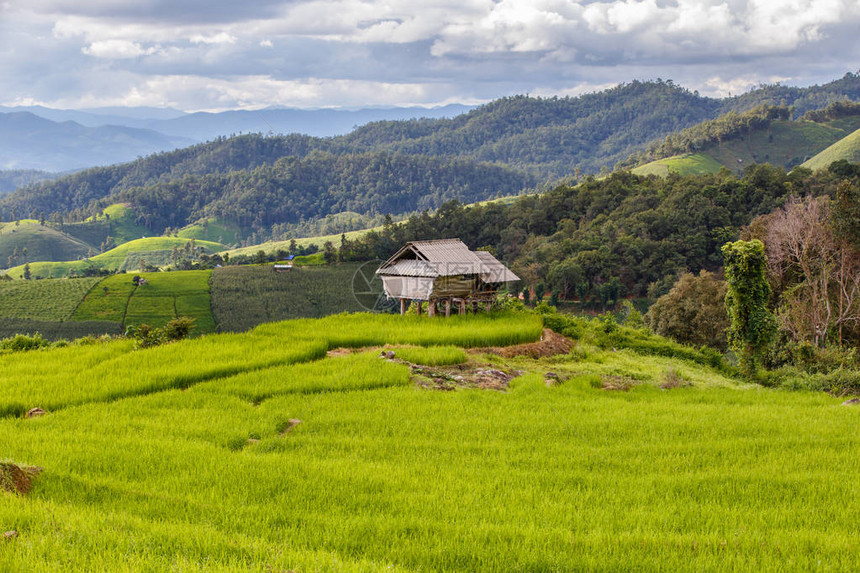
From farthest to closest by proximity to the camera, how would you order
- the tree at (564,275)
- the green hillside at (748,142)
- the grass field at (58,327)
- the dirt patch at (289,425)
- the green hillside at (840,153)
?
the green hillside at (748,142) < the green hillside at (840,153) < the tree at (564,275) < the grass field at (58,327) < the dirt patch at (289,425)

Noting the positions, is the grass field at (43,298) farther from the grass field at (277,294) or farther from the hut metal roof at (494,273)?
the hut metal roof at (494,273)

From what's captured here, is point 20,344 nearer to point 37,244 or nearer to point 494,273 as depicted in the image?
point 494,273

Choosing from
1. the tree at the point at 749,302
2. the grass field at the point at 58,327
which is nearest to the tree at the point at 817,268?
the tree at the point at 749,302

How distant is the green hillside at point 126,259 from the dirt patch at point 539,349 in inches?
5866

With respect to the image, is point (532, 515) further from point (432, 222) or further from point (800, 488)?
point (432, 222)

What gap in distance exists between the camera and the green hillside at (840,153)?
14188cm

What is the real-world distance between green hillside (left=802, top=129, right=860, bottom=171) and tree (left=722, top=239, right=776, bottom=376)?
142 m

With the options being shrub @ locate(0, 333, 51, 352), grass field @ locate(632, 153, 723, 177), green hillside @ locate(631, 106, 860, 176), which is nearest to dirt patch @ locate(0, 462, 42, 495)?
shrub @ locate(0, 333, 51, 352)

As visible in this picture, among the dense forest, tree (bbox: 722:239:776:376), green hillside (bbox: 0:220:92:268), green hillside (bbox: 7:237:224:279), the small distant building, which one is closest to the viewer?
the small distant building

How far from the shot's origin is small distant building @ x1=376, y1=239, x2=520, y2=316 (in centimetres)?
2311

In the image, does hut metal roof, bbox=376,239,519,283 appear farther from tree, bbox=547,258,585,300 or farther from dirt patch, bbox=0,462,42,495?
tree, bbox=547,258,585,300

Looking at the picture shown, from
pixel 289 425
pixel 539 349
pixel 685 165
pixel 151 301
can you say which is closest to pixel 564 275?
pixel 539 349

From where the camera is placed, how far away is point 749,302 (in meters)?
24.3

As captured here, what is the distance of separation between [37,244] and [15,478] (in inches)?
8216
